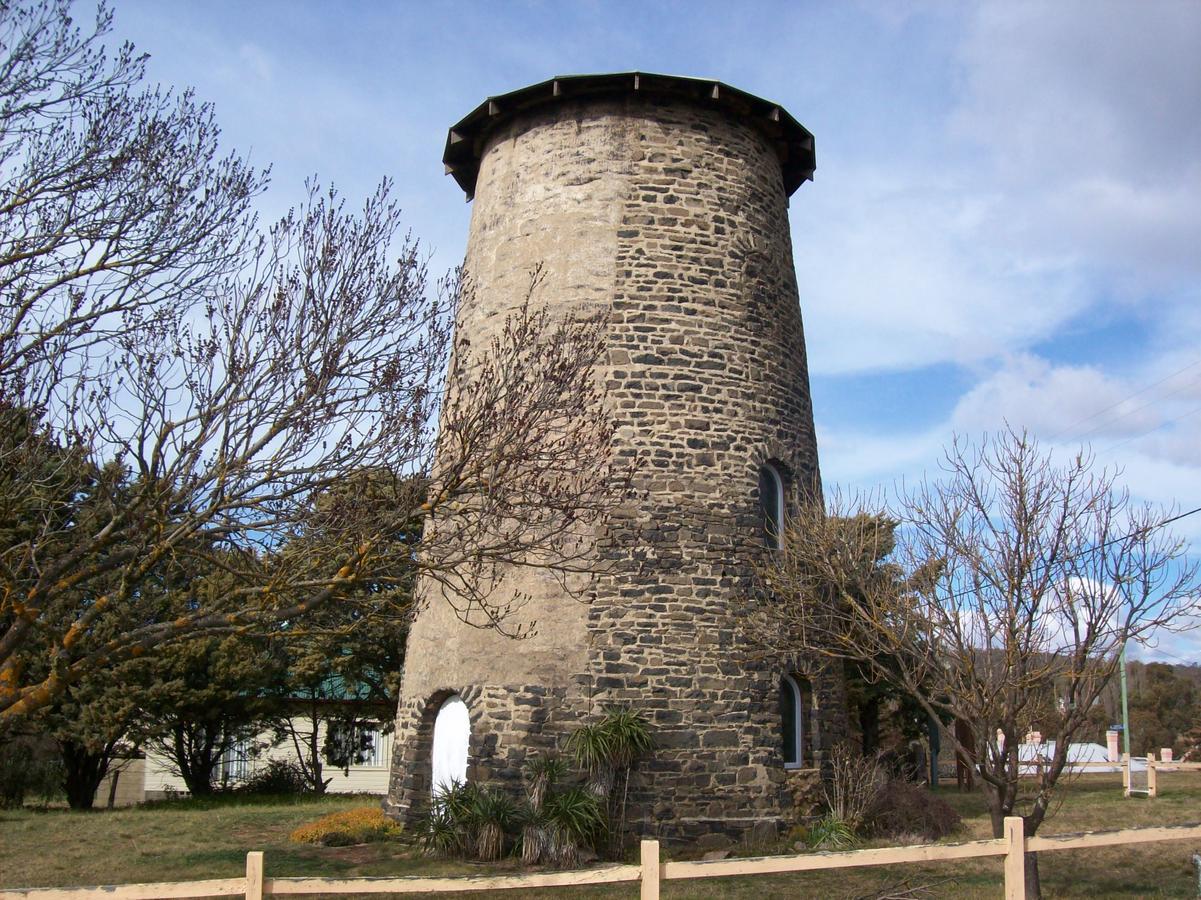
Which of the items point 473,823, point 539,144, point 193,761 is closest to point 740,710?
point 473,823

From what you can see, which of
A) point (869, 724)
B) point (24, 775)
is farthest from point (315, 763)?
point (869, 724)

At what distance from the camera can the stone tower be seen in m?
13.2

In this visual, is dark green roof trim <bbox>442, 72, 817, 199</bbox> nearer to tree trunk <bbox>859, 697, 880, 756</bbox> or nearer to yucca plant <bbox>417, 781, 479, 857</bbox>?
yucca plant <bbox>417, 781, 479, 857</bbox>

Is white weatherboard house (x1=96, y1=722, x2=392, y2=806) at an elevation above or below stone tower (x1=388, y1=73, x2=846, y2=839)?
below

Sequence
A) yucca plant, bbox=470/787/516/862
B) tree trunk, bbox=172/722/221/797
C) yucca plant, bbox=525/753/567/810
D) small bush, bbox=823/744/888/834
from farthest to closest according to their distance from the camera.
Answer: tree trunk, bbox=172/722/221/797
small bush, bbox=823/744/888/834
yucca plant, bbox=525/753/567/810
yucca plant, bbox=470/787/516/862

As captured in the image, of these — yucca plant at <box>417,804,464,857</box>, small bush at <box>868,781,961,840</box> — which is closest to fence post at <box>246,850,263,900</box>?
yucca plant at <box>417,804,464,857</box>

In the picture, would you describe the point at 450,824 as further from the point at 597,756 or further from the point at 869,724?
the point at 869,724

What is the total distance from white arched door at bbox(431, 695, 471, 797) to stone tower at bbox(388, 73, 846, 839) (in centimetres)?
6

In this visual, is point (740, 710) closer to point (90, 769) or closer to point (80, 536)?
point (80, 536)

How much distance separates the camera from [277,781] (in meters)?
26.6

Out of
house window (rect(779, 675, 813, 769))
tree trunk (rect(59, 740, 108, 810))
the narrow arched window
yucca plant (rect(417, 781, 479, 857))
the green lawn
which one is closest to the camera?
the green lawn

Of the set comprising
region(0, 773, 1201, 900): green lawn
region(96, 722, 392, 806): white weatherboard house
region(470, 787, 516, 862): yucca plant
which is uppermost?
region(470, 787, 516, 862): yucca plant

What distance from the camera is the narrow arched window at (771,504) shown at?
572 inches

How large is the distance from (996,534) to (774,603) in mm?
4349
